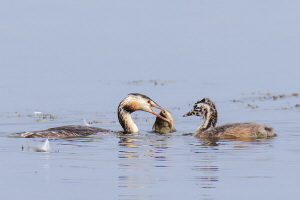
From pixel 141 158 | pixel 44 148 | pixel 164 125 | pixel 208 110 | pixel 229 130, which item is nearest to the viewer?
pixel 141 158

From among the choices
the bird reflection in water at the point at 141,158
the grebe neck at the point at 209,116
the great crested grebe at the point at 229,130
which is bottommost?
the bird reflection in water at the point at 141,158

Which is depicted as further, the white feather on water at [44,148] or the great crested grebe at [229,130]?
the great crested grebe at [229,130]

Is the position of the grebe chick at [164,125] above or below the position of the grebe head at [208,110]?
below

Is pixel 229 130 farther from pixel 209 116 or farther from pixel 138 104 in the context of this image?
pixel 138 104

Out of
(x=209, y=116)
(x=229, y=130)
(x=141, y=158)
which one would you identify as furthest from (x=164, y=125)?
(x=141, y=158)

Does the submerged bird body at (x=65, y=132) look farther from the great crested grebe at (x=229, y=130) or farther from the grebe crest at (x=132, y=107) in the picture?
the great crested grebe at (x=229, y=130)

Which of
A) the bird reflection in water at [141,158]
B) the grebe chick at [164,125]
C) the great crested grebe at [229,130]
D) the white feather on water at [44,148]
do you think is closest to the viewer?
the bird reflection in water at [141,158]

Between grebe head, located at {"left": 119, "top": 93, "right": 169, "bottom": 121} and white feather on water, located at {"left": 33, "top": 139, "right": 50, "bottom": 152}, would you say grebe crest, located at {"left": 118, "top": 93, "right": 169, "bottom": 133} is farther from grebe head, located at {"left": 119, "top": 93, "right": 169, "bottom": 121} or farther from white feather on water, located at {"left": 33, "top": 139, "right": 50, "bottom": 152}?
white feather on water, located at {"left": 33, "top": 139, "right": 50, "bottom": 152}

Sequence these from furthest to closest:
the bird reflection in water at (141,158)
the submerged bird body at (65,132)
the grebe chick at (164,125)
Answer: the grebe chick at (164,125), the submerged bird body at (65,132), the bird reflection in water at (141,158)

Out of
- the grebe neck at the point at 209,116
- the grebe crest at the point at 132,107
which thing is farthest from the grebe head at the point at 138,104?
the grebe neck at the point at 209,116

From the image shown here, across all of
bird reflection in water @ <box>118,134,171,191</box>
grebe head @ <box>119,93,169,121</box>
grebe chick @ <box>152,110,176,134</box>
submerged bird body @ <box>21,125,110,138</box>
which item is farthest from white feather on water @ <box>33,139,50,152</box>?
grebe chick @ <box>152,110,176,134</box>

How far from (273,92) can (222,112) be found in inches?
250

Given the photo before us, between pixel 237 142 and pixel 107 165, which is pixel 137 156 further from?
pixel 237 142

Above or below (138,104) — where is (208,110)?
below
